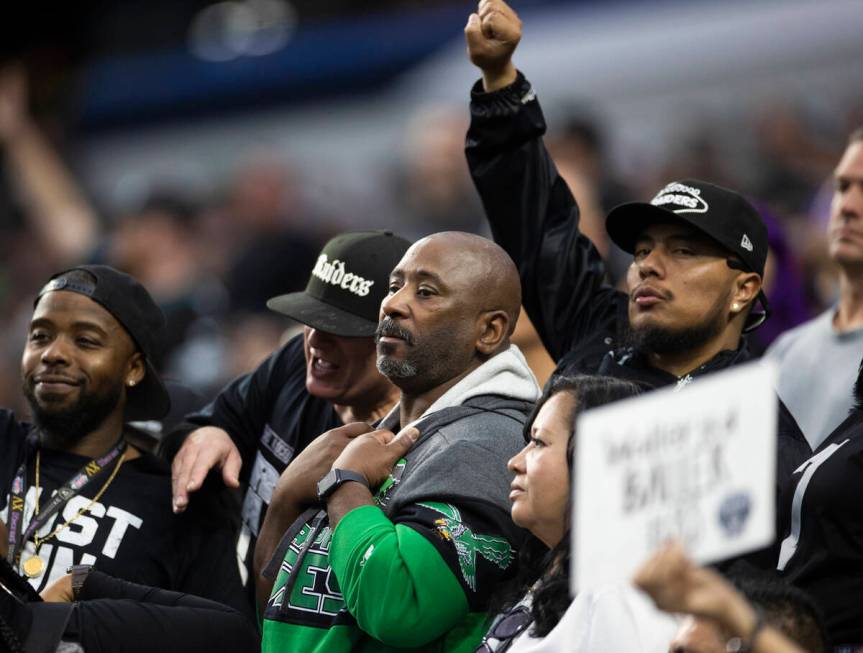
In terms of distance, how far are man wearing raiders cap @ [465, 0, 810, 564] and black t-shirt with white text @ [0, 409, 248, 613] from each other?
103 cm

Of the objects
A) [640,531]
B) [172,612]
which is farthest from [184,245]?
[640,531]

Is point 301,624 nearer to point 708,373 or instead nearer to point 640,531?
point 708,373

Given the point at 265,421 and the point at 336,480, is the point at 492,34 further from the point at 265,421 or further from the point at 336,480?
the point at 336,480

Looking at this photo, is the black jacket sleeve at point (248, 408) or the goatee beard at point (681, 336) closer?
the goatee beard at point (681, 336)

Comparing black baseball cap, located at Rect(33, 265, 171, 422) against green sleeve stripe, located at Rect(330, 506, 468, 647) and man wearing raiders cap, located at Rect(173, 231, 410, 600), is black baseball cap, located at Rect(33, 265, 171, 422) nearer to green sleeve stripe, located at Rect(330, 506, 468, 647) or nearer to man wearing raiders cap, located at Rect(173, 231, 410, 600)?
man wearing raiders cap, located at Rect(173, 231, 410, 600)

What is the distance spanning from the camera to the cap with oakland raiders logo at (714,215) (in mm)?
4020

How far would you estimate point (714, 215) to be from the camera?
4.04 metres

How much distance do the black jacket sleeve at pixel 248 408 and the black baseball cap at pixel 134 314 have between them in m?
0.18

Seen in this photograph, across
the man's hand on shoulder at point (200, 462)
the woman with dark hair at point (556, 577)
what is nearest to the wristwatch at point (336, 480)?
the woman with dark hair at point (556, 577)

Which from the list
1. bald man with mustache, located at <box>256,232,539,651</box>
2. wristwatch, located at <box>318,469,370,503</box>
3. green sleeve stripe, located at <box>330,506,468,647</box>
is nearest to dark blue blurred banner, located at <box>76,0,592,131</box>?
bald man with mustache, located at <box>256,232,539,651</box>

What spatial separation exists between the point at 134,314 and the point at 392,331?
93 cm

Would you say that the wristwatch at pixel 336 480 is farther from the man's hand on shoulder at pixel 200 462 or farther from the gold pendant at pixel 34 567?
the gold pendant at pixel 34 567

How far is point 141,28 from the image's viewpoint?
13031 millimetres

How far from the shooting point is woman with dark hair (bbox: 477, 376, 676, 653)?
9.92 ft
